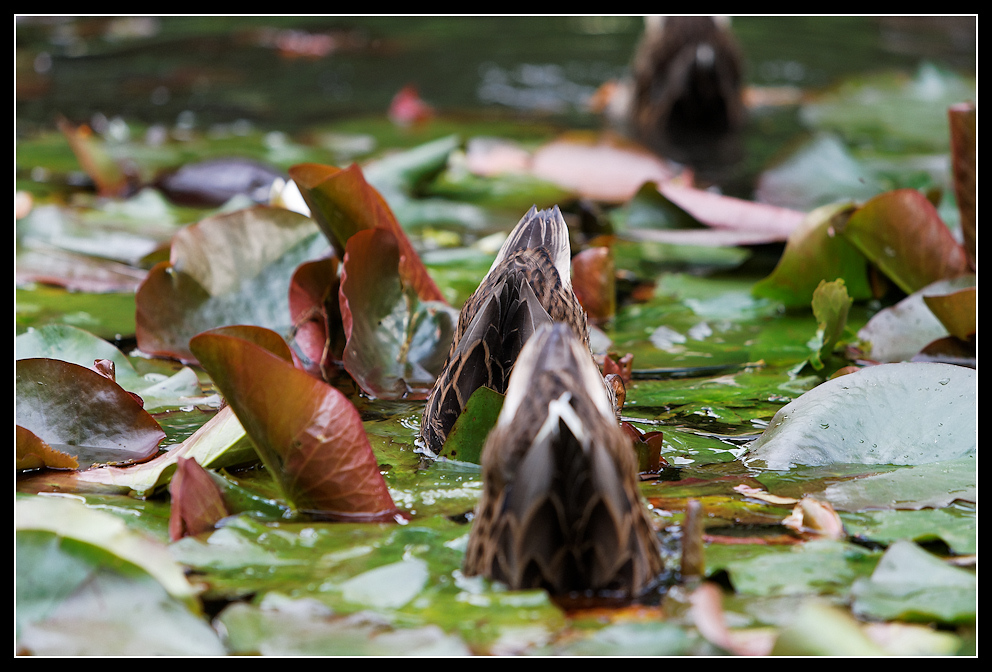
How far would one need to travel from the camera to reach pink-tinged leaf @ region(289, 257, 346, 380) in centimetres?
245

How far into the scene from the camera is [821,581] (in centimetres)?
146

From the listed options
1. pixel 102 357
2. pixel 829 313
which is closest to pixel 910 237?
pixel 829 313

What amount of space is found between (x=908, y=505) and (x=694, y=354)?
986mm

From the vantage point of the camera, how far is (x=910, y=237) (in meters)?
2.64

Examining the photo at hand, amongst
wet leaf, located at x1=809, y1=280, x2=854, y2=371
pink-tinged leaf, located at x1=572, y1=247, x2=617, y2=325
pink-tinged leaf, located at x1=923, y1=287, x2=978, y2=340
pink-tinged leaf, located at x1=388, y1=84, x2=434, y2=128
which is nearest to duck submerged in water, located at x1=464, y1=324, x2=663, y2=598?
wet leaf, located at x1=809, y1=280, x2=854, y2=371

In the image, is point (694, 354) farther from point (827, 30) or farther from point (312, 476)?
point (827, 30)

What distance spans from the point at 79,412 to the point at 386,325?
0.73m

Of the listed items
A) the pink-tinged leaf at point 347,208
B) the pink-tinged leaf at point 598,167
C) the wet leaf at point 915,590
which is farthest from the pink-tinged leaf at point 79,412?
the pink-tinged leaf at point 598,167

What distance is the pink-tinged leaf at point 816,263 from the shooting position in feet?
8.91

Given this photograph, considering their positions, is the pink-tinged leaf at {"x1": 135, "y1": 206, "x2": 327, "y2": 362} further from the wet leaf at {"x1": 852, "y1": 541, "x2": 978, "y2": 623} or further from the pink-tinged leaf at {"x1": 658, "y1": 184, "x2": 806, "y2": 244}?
the wet leaf at {"x1": 852, "y1": 541, "x2": 978, "y2": 623}

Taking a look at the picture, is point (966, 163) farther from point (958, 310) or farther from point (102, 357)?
point (102, 357)

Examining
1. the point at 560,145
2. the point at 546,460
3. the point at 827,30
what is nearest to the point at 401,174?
the point at 560,145

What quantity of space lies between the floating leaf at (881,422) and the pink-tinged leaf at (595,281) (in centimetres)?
94

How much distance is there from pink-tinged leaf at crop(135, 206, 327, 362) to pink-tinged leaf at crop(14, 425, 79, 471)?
2.09 ft
